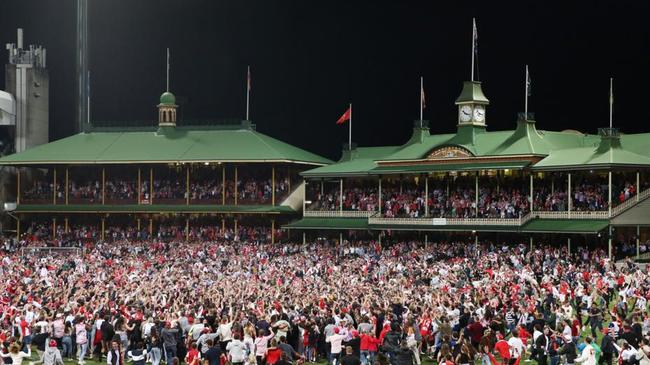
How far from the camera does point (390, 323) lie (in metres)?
27.1

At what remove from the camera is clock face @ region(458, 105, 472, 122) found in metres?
62.8

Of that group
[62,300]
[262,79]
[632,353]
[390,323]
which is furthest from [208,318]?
[262,79]

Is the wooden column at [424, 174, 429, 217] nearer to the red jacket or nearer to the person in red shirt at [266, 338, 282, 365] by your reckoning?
the red jacket

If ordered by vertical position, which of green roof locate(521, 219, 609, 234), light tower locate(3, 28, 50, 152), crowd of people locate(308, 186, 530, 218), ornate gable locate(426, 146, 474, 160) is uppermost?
light tower locate(3, 28, 50, 152)

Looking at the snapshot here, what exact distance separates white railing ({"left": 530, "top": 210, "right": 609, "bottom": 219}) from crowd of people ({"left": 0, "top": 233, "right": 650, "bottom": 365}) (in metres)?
2.74

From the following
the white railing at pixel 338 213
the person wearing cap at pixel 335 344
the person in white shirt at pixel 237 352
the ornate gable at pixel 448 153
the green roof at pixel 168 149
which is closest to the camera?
the person in white shirt at pixel 237 352

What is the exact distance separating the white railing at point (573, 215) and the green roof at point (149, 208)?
18.7m

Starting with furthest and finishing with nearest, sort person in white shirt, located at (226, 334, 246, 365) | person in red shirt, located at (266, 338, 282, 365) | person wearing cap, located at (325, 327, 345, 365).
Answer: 1. person wearing cap, located at (325, 327, 345, 365)
2. person in white shirt, located at (226, 334, 246, 365)
3. person in red shirt, located at (266, 338, 282, 365)

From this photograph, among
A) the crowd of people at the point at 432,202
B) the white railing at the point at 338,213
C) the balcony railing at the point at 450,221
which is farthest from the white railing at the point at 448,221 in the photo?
the white railing at the point at 338,213

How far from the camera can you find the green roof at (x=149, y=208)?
68106mm

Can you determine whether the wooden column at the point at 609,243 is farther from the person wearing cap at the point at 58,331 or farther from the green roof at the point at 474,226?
the person wearing cap at the point at 58,331

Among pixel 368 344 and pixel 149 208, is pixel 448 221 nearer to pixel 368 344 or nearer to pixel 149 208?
pixel 149 208

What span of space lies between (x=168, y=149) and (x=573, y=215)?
28915 millimetres

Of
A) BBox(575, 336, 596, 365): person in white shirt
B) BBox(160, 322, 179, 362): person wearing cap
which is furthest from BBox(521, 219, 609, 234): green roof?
BBox(160, 322, 179, 362): person wearing cap
